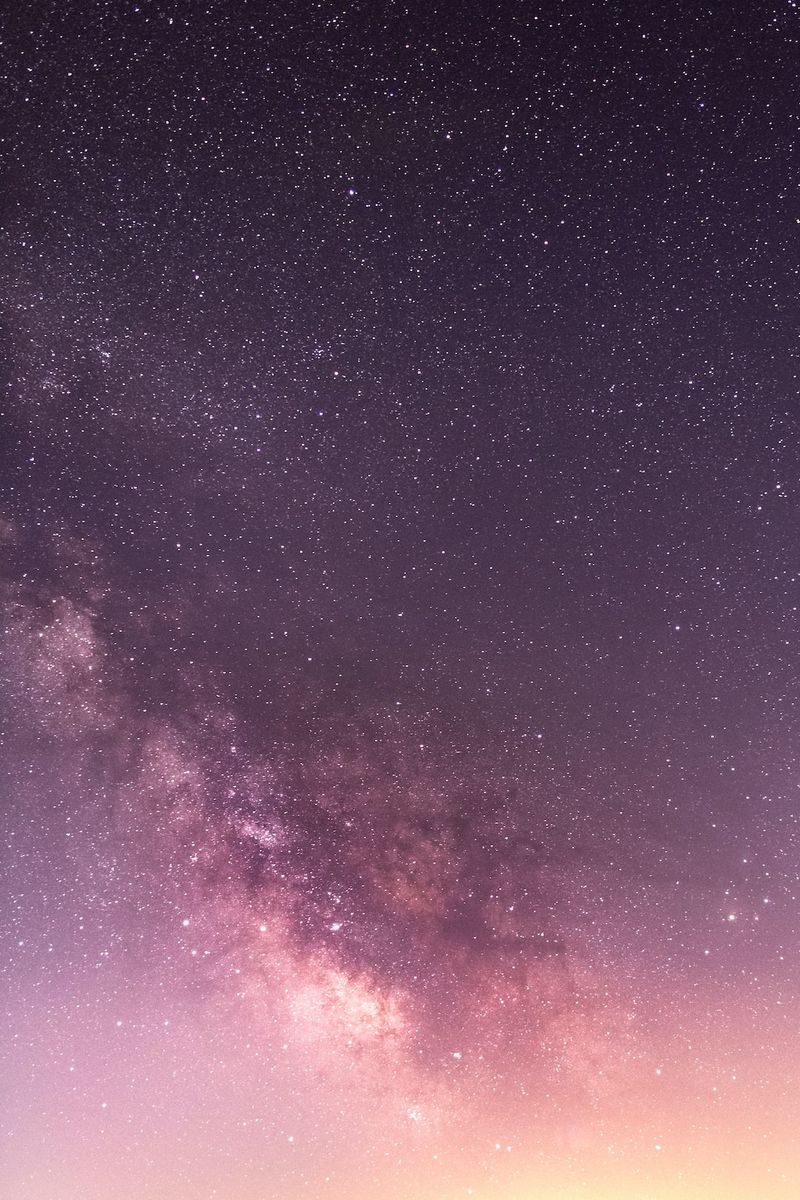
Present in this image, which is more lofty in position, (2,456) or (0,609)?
(2,456)

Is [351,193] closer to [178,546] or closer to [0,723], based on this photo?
[178,546]

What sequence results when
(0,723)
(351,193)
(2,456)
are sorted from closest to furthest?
(351,193), (2,456), (0,723)

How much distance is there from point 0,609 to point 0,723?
4.76 feet

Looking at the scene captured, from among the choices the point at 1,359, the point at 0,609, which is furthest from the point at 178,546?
the point at 1,359

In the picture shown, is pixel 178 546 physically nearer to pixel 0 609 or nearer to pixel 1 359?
pixel 0 609

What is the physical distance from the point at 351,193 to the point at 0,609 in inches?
244

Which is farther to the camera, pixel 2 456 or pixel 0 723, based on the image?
pixel 0 723

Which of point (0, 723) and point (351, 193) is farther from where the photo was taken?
point (0, 723)

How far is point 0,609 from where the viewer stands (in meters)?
8.62

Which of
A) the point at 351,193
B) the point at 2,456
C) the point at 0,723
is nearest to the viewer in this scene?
the point at 351,193

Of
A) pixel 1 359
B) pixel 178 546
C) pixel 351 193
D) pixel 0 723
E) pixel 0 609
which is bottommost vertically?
pixel 0 723

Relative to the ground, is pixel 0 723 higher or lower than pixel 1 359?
lower

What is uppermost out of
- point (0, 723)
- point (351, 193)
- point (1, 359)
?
point (351, 193)

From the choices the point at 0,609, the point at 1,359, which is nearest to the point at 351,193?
the point at 1,359
